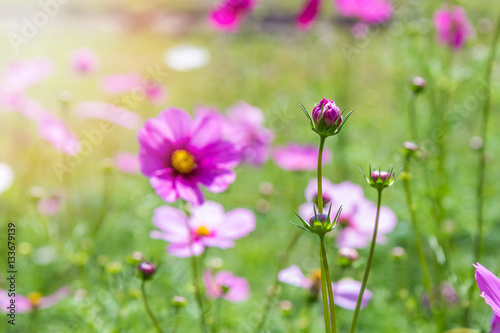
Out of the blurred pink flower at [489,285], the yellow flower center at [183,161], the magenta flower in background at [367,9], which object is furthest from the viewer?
the magenta flower in background at [367,9]

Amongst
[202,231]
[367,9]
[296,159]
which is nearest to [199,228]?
[202,231]

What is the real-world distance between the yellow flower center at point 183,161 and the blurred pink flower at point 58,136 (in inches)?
15.1

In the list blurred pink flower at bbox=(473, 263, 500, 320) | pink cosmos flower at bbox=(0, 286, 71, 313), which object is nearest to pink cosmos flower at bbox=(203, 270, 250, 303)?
pink cosmos flower at bbox=(0, 286, 71, 313)

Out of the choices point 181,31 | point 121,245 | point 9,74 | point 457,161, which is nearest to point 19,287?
point 121,245

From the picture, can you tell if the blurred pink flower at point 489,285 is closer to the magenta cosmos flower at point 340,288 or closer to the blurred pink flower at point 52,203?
the magenta cosmos flower at point 340,288

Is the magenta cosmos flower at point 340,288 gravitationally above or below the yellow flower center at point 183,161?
below

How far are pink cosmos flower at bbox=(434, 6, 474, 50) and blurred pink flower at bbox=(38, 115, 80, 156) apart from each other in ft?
2.85

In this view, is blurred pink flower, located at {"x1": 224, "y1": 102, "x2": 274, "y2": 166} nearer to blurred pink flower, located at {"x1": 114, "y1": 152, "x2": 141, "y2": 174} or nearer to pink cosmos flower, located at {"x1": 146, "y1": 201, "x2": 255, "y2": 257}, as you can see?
pink cosmos flower, located at {"x1": 146, "y1": 201, "x2": 255, "y2": 257}

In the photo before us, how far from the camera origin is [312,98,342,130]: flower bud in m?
0.50

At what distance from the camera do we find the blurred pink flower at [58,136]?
1.09 m

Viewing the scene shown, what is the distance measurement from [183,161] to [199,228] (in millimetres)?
132

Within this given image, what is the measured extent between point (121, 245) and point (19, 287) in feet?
1.06

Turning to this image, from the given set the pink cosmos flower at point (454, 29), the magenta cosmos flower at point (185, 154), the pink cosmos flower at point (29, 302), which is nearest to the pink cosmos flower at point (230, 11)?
the pink cosmos flower at point (454, 29)

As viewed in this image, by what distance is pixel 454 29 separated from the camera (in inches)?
52.1
